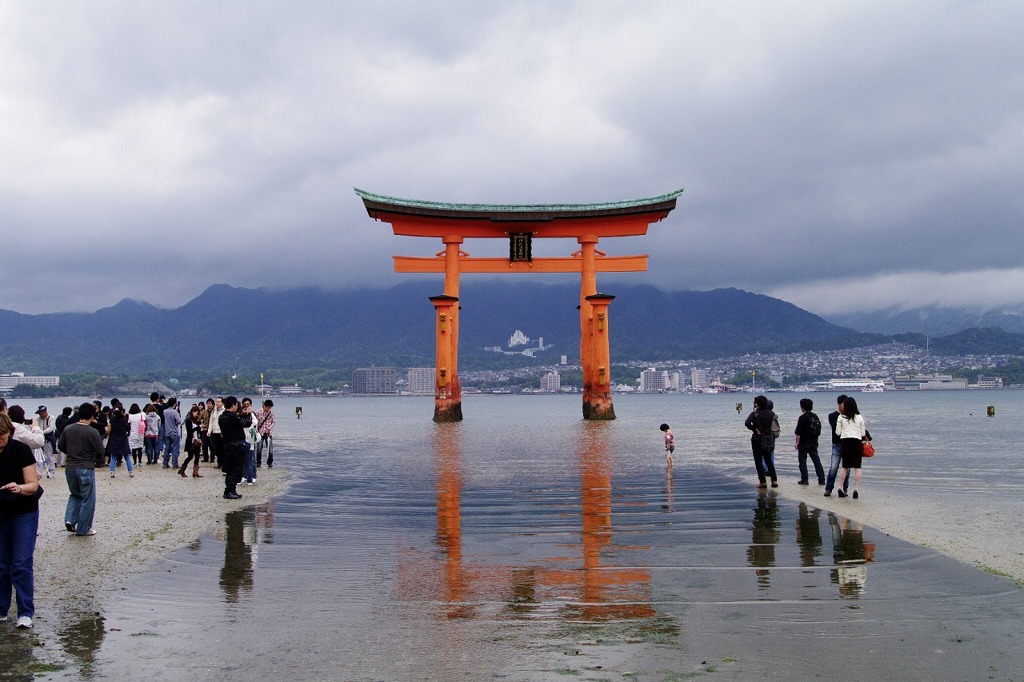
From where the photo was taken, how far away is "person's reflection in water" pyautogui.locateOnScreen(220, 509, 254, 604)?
24.2ft

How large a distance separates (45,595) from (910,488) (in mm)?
13800

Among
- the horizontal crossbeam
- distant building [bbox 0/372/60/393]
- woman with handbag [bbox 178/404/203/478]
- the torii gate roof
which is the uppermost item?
the torii gate roof

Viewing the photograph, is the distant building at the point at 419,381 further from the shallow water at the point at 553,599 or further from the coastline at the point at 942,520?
the shallow water at the point at 553,599

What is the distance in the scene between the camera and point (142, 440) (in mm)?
19906

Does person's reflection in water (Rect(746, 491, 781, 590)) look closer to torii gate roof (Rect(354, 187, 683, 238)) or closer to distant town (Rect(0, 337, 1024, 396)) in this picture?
torii gate roof (Rect(354, 187, 683, 238))

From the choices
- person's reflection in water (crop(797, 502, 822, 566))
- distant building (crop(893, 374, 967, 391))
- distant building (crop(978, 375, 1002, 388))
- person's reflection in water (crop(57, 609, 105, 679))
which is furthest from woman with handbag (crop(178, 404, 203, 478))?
distant building (crop(978, 375, 1002, 388))

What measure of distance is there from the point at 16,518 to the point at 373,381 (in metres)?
175

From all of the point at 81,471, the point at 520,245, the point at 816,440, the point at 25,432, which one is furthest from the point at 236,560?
the point at 520,245

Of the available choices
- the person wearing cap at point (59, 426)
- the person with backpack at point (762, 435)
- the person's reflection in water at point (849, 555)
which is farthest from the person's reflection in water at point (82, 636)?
the person wearing cap at point (59, 426)

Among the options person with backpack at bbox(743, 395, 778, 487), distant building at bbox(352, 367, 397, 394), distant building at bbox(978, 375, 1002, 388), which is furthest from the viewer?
distant building at bbox(352, 367, 397, 394)

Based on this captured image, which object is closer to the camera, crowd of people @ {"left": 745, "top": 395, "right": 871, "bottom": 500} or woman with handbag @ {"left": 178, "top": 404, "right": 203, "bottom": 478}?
crowd of people @ {"left": 745, "top": 395, "right": 871, "bottom": 500}

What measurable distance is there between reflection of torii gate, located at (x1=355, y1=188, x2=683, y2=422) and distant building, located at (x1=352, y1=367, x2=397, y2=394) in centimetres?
13307

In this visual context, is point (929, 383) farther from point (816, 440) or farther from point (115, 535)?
point (115, 535)

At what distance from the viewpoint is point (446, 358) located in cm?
4362
